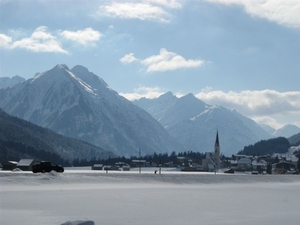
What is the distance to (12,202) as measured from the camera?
118 ft

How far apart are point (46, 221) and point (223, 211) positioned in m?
12.6

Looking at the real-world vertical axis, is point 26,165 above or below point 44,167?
above

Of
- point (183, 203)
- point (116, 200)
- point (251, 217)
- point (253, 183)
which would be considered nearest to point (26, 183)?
point (116, 200)

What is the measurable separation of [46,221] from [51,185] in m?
27.4

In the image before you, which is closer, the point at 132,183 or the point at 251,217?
the point at 251,217

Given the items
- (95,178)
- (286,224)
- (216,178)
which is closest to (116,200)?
(286,224)

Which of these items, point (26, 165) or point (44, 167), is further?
point (26, 165)

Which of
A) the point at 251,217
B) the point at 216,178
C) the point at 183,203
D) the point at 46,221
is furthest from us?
the point at 216,178

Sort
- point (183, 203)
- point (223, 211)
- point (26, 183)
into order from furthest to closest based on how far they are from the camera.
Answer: point (26, 183)
point (183, 203)
point (223, 211)

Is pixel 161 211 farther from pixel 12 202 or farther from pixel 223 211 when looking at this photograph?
pixel 12 202

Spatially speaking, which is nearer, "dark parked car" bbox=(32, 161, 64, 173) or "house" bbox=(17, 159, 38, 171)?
"dark parked car" bbox=(32, 161, 64, 173)

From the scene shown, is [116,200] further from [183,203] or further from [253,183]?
[253,183]

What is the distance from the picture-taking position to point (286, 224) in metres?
27.4

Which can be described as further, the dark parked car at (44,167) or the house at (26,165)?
the house at (26,165)
